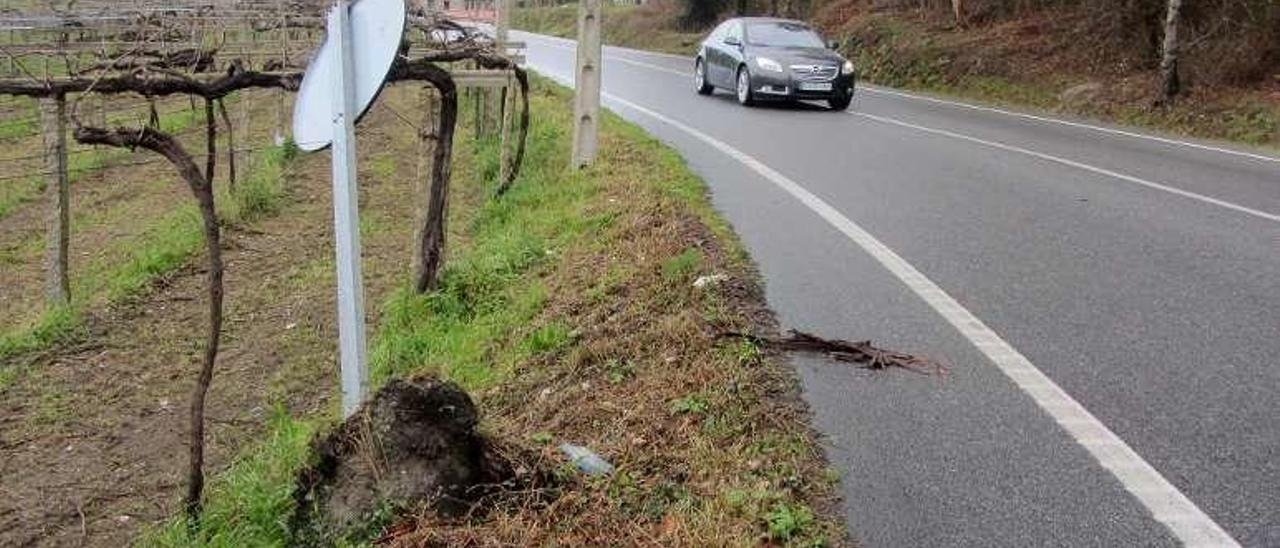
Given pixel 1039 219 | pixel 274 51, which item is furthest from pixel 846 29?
pixel 1039 219

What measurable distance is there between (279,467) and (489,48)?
6606 mm

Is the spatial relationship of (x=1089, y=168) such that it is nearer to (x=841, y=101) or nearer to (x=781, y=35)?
(x=841, y=101)

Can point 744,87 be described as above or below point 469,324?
above

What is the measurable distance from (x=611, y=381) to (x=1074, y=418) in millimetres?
2025

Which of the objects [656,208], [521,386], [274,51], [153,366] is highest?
[274,51]

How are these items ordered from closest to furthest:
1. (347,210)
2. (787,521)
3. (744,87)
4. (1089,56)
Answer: (787,521), (347,210), (744,87), (1089,56)

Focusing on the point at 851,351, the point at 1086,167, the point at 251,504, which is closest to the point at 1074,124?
the point at 1086,167

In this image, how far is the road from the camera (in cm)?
387

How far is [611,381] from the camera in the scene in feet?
16.9

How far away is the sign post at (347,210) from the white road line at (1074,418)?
2834mm

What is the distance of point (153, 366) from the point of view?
24.3 feet

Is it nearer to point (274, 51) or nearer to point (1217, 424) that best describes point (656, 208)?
point (1217, 424)

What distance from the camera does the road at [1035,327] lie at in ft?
12.7

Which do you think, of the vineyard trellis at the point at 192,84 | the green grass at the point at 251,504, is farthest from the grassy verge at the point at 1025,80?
the green grass at the point at 251,504
